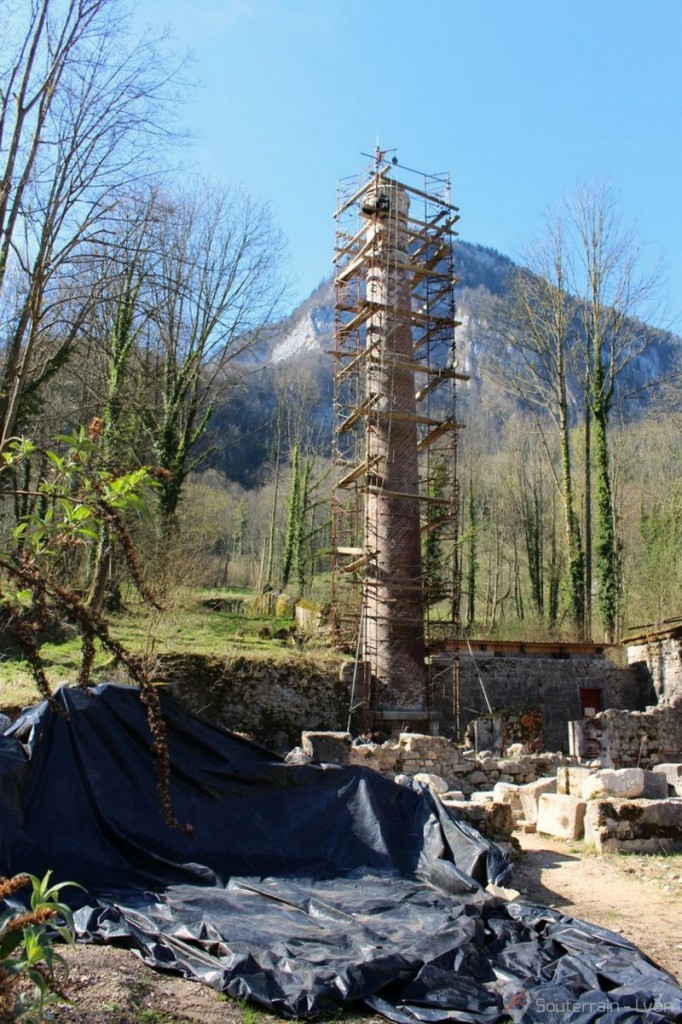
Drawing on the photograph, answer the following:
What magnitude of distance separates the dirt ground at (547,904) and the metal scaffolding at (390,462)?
10393 millimetres

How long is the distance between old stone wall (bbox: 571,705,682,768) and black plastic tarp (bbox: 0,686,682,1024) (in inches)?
444

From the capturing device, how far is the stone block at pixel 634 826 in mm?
9695

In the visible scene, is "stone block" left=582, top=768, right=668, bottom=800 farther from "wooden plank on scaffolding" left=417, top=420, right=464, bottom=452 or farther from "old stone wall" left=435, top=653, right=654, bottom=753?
"wooden plank on scaffolding" left=417, top=420, right=464, bottom=452

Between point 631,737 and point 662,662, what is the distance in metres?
4.27

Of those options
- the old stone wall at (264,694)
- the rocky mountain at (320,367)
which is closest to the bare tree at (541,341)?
the rocky mountain at (320,367)

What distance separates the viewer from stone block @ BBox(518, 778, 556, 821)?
11.8m

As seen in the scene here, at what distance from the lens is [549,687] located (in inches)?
858

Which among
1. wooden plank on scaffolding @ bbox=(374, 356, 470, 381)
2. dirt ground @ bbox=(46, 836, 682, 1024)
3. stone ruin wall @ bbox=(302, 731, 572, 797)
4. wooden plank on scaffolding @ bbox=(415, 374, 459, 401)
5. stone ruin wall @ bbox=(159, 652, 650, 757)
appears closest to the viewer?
dirt ground @ bbox=(46, 836, 682, 1024)

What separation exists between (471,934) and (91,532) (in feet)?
16.1

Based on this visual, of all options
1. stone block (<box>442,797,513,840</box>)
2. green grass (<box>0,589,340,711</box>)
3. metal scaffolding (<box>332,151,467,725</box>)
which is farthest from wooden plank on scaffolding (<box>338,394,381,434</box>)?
stone block (<box>442,797,513,840</box>)

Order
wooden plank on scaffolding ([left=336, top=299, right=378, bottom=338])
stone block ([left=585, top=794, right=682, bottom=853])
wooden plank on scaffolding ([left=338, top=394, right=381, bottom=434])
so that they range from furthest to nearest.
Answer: wooden plank on scaffolding ([left=336, top=299, right=378, bottom=338]) < wooden plank on scaffolding ([left=338, top=394, right=381, bottom=434]) < stone block ([left=585, top=794, right=682, bottom=853])

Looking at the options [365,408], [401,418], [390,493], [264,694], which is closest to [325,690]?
[264,694]

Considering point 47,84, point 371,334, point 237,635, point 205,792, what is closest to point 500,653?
point 237,635

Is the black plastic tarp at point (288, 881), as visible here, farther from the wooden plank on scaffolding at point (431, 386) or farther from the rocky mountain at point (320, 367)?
the wooden plank on scaffolding at point (431, 386)
